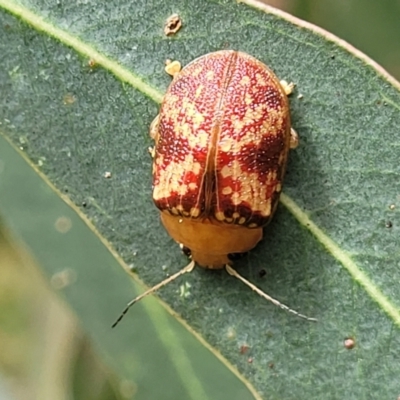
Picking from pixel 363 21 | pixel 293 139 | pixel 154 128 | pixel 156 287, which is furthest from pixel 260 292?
pixel 363 21

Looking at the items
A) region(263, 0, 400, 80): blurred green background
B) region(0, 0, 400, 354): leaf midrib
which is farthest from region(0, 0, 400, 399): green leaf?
region(263, 0, 400, 80): blurred green background

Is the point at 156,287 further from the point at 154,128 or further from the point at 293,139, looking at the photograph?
the point at 293,139

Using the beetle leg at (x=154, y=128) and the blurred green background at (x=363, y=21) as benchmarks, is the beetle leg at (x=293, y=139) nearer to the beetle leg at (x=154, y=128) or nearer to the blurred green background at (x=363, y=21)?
the beetle leg at (x=154, y=128)

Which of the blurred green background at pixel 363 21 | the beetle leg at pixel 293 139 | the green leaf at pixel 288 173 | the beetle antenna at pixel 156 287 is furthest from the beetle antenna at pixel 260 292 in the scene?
the blurred green background at pixel 363 21

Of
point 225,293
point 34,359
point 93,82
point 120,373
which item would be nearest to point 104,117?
point 93,82

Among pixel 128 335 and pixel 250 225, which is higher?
pixel 250 225

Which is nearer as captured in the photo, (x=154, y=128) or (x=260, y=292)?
(x=154, y=128)

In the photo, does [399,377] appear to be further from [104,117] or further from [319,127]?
[104,117]
